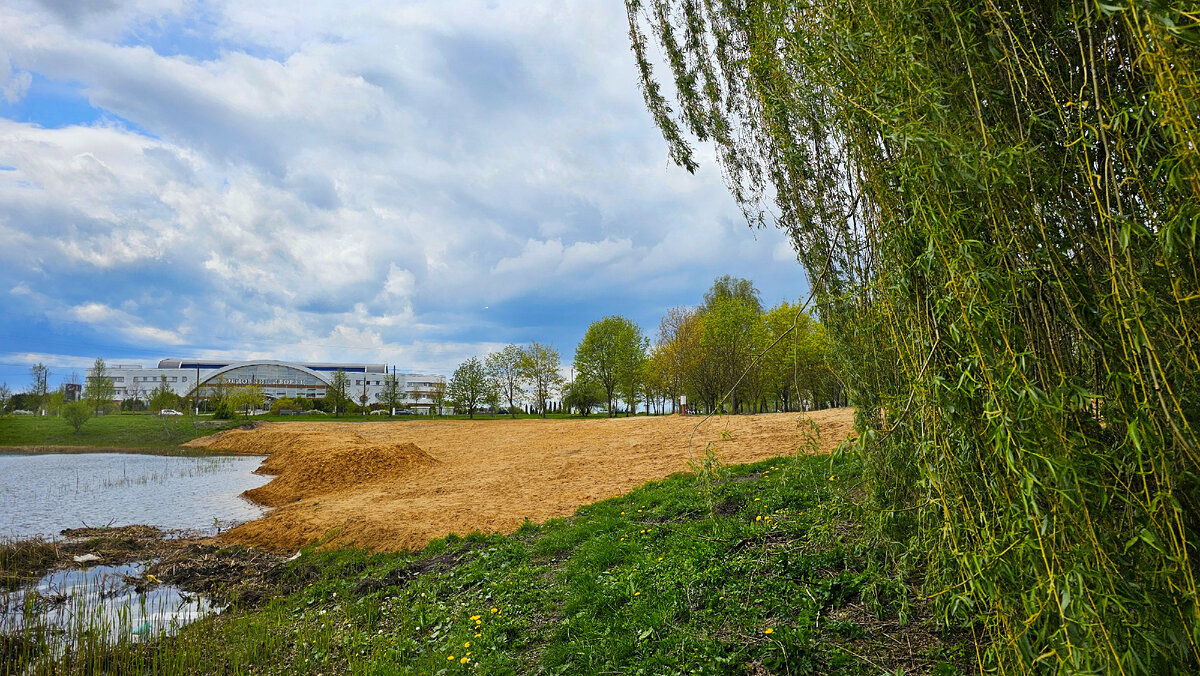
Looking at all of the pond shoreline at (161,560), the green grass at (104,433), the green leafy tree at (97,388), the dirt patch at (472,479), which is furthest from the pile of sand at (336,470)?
the green leafy tree at (97,388)

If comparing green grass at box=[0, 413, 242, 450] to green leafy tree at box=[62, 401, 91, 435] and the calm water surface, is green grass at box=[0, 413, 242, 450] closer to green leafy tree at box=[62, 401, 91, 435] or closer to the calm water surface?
green leafy tree at box=[62, 401, 91, 435]

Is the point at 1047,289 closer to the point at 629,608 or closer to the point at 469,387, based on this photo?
the point at 629,608

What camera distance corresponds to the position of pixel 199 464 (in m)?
23.5

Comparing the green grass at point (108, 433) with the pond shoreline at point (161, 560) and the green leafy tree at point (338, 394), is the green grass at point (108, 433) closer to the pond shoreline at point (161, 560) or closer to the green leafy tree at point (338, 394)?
the green leafy tree at point (338, 394)

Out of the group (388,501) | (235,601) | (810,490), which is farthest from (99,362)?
(810,490)

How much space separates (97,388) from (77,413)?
728cm

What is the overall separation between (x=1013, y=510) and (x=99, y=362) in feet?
207

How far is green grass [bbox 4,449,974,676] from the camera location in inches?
146

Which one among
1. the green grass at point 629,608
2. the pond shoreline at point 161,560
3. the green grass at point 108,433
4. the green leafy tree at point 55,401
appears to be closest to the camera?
the green grass at point 629,608

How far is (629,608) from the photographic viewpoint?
186 inches

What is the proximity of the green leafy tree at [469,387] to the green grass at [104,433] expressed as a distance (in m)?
20.0

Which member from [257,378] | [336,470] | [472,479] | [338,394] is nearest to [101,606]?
[472,479]

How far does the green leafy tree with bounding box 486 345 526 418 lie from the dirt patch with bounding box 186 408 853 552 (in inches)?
1407

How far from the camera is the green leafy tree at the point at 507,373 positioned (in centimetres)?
5747
